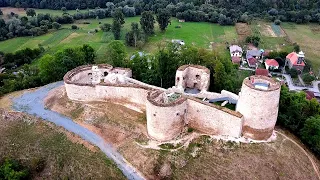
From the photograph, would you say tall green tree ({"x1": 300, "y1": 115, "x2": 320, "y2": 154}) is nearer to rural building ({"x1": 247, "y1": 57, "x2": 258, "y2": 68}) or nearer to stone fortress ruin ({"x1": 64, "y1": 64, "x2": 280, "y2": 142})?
stone fortress ruin ({"x1": 64, "y1": 64, "x2": 280, "y2": 142})

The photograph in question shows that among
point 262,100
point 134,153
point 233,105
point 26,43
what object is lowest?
point 26,43

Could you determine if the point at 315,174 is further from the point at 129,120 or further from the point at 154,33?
the point at 154,33

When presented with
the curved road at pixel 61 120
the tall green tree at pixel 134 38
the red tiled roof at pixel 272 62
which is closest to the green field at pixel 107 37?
the tall green tree at pixel 134 38

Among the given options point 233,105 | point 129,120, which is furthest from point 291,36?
point 129,120

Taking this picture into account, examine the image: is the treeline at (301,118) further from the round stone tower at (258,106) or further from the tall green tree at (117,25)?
the tall green tree at (117,25)

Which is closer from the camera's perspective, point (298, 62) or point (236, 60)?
point (298, 62)

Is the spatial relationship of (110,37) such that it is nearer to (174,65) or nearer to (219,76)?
(174,65)

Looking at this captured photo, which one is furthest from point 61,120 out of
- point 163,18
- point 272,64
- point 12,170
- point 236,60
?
point 163,18
